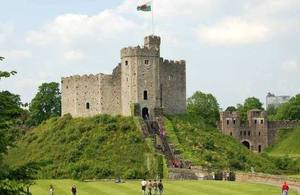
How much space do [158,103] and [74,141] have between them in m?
10.9

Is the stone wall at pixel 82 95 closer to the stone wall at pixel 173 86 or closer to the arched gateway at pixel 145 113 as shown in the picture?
the arched gateway at pixel 145 113

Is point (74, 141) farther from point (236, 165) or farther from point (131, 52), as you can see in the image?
point (236, 165)

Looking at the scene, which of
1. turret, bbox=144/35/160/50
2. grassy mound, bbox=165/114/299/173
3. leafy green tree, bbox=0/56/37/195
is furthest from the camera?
turret, bbox=144/35/160/50

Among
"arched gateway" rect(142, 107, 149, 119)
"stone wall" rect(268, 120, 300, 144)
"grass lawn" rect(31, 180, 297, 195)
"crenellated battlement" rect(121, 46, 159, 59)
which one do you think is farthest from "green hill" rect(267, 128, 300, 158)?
"grass lawn" rect(31, 180, 297, 195)

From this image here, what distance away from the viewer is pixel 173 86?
268 feet

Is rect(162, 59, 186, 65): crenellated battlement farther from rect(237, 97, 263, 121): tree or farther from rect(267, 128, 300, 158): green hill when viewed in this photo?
rect(237, 97, 263, 121): tree

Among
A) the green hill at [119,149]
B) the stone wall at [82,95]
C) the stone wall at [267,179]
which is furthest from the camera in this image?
the stone wall at [82,95]

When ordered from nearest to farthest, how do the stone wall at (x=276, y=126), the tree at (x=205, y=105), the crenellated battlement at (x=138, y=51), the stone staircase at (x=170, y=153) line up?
the stone staircase at (x=170, y=153)
the crenellated battlement at (x=138, y=51)
the stone wall at (x=276, y=126)
the tree at (x=205, y=105)

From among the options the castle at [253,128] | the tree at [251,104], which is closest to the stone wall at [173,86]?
the castle at [253,128]

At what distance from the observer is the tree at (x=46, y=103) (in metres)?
109

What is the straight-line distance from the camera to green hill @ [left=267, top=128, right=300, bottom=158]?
109 m

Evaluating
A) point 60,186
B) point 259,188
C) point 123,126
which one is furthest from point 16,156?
point 259,188

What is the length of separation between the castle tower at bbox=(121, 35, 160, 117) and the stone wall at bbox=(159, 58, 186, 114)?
2246 mm

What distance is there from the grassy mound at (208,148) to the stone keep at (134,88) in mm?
2661
